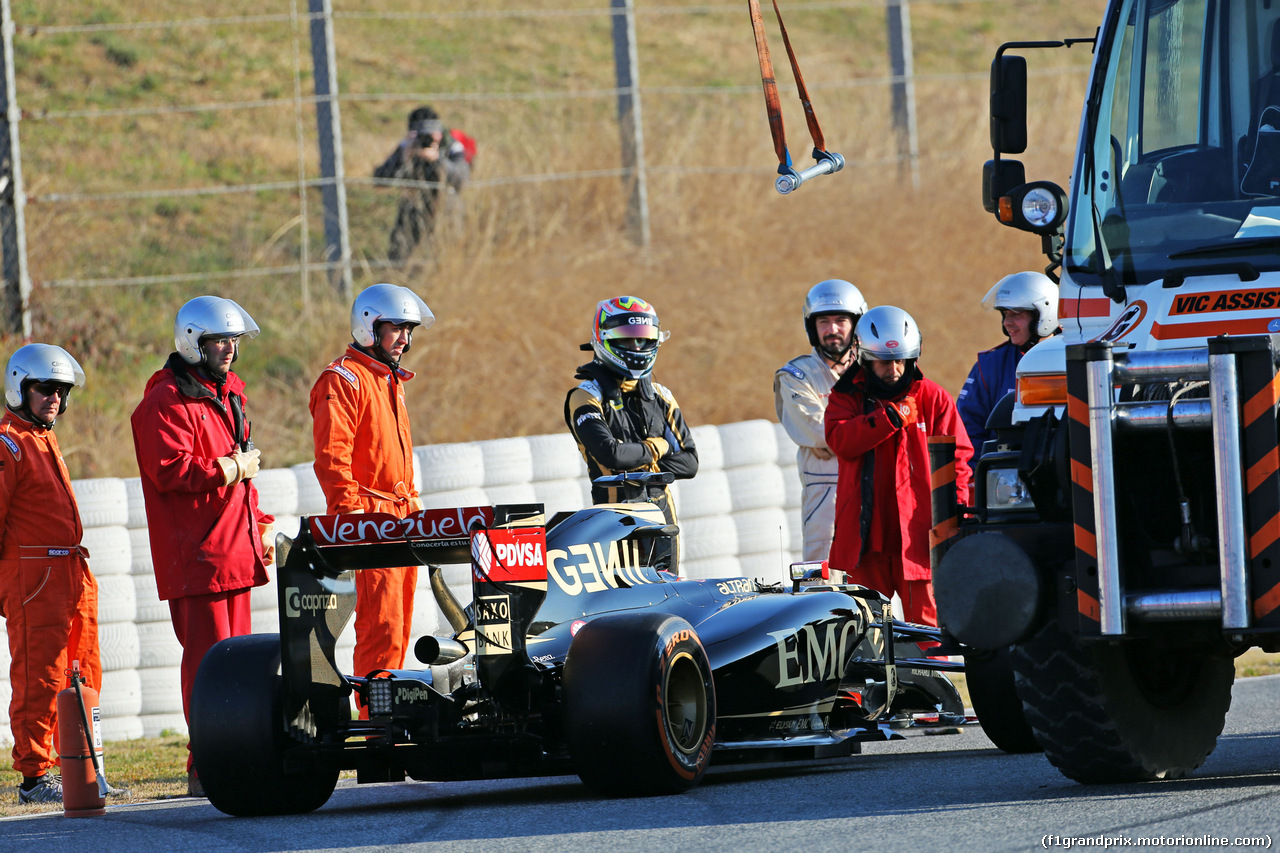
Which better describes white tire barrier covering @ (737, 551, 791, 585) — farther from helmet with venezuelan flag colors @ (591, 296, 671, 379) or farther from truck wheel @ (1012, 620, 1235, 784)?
truck wheel @ (1012, 620, 1235, 784)

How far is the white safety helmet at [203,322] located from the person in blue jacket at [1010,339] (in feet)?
12.9

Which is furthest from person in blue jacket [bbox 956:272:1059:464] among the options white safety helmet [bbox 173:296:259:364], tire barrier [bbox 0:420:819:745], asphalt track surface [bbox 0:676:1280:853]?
white safety helmet [bbox 173:296:259:364]

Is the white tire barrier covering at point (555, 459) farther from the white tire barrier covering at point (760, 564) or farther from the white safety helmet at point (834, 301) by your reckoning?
the white safety helmet at point (834, 301)

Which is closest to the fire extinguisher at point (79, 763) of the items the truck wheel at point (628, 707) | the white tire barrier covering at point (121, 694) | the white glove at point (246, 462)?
the white glove at point (246, 462)

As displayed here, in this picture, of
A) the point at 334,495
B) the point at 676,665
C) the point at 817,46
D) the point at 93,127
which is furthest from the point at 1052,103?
the point at 676,665

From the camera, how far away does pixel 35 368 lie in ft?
29.8

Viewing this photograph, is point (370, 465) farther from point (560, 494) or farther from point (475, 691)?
point (560, 494)

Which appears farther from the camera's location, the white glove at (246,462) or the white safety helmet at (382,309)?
the white safety helmet at (382,309)

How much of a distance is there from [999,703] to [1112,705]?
1863 millimetres

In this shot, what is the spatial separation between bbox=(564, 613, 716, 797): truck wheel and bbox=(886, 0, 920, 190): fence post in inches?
530

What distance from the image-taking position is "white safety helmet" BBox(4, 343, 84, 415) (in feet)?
29.8

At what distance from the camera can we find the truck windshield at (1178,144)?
23.1 feet

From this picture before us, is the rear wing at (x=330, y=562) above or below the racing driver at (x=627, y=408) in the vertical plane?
below

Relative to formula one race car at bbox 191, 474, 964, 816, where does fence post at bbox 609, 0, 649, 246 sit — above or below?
above
